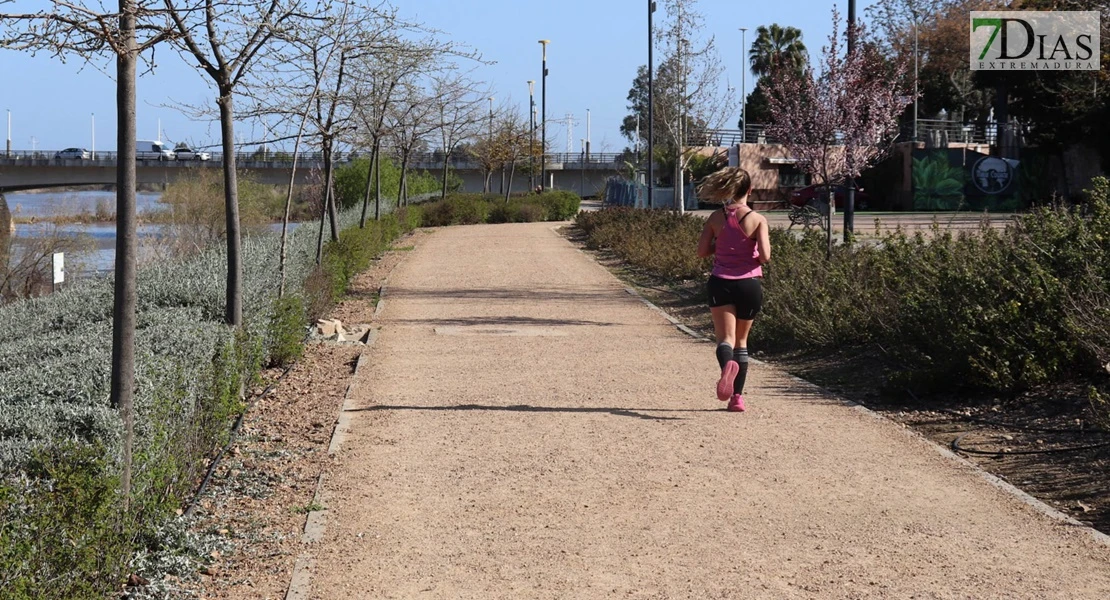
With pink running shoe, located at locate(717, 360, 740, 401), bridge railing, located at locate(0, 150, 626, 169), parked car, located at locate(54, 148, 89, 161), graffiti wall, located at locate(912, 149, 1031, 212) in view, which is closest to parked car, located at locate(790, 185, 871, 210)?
graffiti wall, located at locate(912, 149, 1031, 212)

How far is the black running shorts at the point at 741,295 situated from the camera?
8172 millimetres

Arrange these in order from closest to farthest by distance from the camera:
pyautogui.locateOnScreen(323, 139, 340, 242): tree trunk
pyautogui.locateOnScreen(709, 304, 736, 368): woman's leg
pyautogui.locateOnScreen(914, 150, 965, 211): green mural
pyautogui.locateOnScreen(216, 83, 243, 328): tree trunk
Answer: pyautogui.locateOnScreen(709, 304, 736, 368): woman's leg → pyautogui.locateOnScreen(216, 83, 243, 328): tree trunk → pyautogui.locateOnScreen(323, 139, 340, 242): tree trunk → pyautogui.locateOnScreen(914, 150, 965, 211): green mural

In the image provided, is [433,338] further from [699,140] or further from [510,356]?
[699,140]

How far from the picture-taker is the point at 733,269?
27.0 feet

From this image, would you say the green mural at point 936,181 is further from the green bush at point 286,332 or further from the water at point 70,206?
the green bush at point 286,332

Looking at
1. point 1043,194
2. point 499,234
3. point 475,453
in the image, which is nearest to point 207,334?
point 475,453

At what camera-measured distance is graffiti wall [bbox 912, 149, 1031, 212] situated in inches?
1989

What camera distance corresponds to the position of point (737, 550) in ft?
17.4

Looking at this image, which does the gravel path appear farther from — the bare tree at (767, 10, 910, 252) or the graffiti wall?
the graffiti wall

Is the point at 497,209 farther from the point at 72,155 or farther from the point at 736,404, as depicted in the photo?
the point at 736,404

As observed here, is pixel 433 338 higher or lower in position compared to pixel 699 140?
lower

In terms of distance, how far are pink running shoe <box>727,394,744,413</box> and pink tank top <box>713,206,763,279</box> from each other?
2.72 feet

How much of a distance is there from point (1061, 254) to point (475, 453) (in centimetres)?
430

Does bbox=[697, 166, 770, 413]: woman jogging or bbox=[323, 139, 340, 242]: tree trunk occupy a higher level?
bbox=[323, 139, 340, 242]: tree trunk
